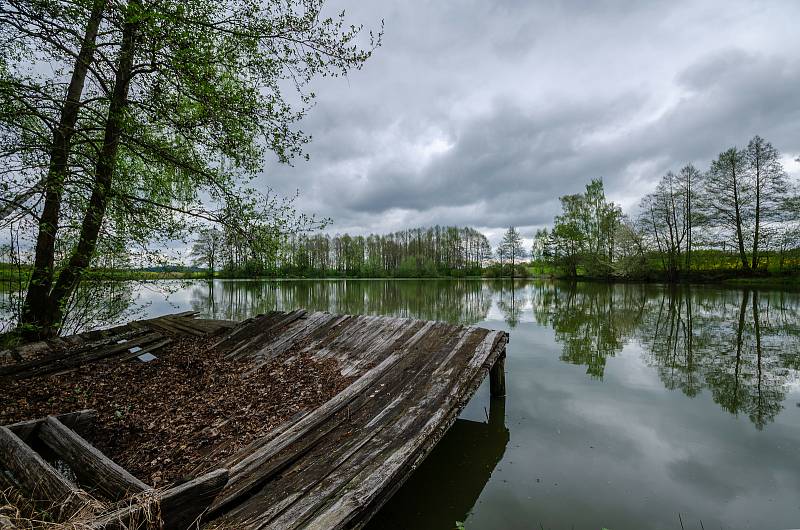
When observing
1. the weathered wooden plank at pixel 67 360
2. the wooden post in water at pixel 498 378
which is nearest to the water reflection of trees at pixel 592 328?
the wooden post in water at pixel 498 378

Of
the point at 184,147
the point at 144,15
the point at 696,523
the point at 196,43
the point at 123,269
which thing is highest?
the point at 196,43

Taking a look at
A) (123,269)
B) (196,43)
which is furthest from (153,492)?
(196,43)

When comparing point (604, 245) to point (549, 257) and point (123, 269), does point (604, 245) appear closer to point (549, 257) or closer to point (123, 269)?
point (549, 257)

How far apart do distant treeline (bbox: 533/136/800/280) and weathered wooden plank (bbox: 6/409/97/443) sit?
41403mm

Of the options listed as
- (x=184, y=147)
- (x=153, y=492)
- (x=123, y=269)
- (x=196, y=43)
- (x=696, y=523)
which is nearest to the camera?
(x=153, y=492)

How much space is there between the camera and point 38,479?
2.56 meters

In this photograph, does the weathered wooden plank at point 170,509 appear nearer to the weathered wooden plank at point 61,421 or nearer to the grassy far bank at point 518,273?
the weathered wooden plank at point 61,421

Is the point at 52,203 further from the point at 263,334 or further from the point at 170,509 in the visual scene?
the point at 170,509

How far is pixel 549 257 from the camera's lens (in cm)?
5547

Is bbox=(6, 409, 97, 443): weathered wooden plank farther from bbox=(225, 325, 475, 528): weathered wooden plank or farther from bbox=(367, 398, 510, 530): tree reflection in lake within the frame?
bbox=(367, 398, 510, 530): tree reflection in lake

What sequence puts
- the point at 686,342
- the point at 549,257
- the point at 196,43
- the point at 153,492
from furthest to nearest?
the point at 549,257
the point at 686,342
the point at 196,43
the point at 153,492

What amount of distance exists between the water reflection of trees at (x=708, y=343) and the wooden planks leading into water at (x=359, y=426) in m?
4.23

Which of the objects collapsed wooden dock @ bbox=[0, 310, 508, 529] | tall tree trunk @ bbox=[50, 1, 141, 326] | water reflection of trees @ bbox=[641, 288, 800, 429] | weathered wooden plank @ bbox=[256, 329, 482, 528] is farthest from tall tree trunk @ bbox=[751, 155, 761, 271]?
tall tree trunk @ bbox=[50, 1, 141, 326]

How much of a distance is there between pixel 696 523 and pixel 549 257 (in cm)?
5627
